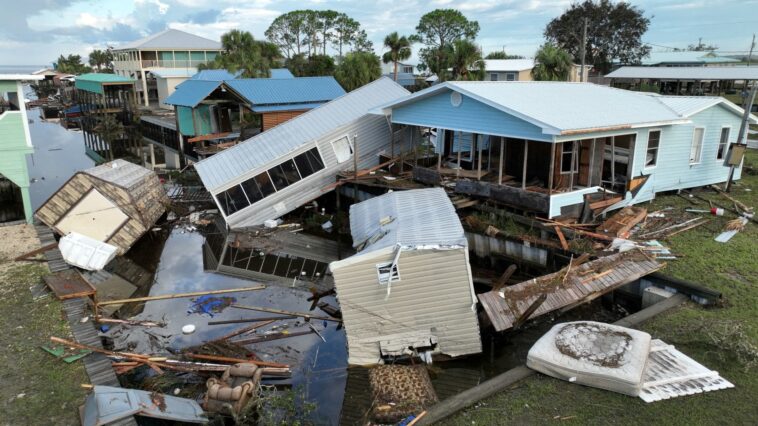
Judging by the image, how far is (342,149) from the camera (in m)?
23.5

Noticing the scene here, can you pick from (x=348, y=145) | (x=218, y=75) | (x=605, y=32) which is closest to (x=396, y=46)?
(x=218, y=75)

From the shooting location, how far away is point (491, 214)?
1748 cm

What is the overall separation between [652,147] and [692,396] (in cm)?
1235

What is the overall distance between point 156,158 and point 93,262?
25.7 metres

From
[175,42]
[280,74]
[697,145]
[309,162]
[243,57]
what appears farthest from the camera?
[175,42]

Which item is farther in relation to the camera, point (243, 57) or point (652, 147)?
point (243, 57)

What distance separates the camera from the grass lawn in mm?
8305

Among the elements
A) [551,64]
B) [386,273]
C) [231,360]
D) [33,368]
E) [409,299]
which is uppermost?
[551,64]

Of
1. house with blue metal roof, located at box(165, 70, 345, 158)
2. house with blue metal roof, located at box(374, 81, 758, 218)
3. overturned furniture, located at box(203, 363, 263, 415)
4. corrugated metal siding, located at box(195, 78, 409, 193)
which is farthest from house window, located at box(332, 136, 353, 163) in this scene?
overturned furniture, located at box(203, 363, 263, 415)

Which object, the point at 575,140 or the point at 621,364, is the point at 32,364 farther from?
the point at 575,140

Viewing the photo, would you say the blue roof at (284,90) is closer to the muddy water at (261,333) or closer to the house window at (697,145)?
the muddy water at (261,333)

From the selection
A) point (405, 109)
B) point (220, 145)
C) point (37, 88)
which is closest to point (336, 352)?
point (405, 109)

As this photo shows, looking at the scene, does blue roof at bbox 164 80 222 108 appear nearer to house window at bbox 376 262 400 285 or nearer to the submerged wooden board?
the submerged wooden board

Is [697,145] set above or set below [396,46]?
below
